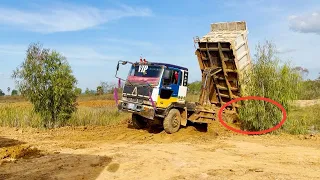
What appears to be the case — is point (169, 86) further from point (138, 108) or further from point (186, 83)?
point (138, 108)

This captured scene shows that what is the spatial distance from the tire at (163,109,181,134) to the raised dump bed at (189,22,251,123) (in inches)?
29.5

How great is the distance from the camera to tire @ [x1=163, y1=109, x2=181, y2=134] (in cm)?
1183

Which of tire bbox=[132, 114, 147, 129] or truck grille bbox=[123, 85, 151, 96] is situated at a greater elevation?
truck grille bbox=[123, 85, 151, 96]

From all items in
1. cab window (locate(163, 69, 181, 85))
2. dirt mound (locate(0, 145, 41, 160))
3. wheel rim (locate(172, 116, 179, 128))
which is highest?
cab window (locate(163, 69, 181, 85))

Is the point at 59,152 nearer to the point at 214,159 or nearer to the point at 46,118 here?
the point at 214,159

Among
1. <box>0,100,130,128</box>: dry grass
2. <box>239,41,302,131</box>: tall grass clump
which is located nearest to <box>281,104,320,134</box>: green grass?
<box>239,41,302,131</box>: tall grass clump

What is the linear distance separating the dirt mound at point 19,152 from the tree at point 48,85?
424cm

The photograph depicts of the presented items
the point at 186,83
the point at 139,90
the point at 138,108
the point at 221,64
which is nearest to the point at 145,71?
the point at 139,90

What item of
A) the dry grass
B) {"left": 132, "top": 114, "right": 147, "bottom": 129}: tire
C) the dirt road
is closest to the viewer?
the dirt road

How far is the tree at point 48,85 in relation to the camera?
13.7 metres

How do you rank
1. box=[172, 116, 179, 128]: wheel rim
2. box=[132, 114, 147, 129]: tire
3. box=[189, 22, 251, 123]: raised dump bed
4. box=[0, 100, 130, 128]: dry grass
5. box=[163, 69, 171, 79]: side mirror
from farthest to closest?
1. box=[0, 100, 130, 128]: dry grass
2. box=[132, 114, 147, 129]: tire
3. box=[189, 22, 251, 123]: raised dump bed
4. box=[172, 116, 179, 128]: wheel rim
5. box=[163, 69, 171, 79]: side mirror

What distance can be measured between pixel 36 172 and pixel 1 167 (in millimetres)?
1077

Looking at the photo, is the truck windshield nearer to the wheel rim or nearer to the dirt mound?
the wheel rim

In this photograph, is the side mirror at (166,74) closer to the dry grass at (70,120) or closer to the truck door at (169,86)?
the truck door at (169,86)
